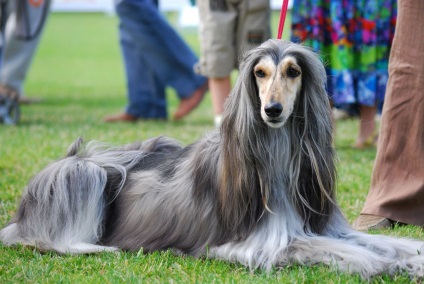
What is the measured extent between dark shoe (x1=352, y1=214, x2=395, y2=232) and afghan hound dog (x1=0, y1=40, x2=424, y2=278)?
0.70 m

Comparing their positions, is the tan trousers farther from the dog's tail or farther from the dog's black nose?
the dog's tail

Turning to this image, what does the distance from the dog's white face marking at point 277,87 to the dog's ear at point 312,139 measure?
5cm

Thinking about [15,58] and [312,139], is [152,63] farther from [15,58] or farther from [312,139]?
[312,139]

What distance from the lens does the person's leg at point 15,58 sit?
386 inches

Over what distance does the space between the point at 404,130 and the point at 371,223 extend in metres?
0.55

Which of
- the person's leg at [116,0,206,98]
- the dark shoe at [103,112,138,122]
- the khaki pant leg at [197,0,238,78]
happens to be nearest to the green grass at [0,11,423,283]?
the dark shoe at [103,112,138,122]

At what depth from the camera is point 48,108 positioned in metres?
10.8

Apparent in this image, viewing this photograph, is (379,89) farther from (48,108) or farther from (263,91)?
(48,108)

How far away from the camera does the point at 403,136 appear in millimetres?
4699

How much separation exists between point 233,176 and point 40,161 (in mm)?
3262

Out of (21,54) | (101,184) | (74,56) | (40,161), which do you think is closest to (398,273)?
(101,184)

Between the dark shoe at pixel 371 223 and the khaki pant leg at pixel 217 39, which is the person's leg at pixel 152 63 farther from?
the dark shoe at pixel 371 223

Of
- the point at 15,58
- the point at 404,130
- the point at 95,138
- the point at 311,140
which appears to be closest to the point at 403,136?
the point at 404,130

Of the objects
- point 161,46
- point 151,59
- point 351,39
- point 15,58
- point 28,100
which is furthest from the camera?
point 28,100
